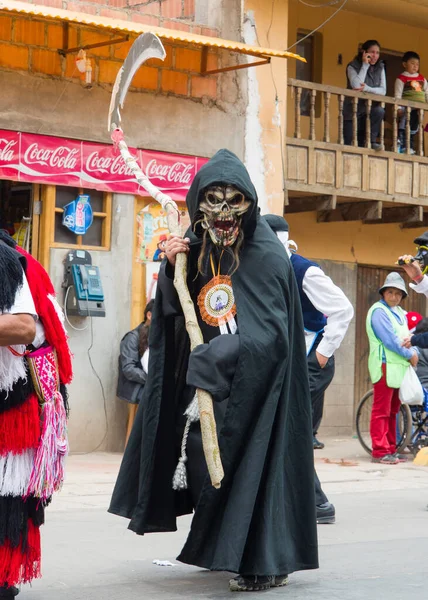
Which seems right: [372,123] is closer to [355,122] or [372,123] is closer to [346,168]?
[355,122]

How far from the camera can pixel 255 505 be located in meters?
5.83

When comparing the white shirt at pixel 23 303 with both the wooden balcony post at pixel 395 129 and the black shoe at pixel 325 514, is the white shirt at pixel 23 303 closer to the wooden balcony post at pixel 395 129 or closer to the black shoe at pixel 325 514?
the black shoe at pixel 325 514

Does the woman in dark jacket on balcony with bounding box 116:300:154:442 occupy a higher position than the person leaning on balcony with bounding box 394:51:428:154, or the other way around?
the person leaning on balcony with bounding box 394:51:428:154

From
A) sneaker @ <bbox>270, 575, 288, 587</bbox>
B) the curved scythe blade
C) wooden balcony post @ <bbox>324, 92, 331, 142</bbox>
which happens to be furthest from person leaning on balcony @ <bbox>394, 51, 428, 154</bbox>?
sneaker @ <bbox>270, 575, 288, 587</bbox>

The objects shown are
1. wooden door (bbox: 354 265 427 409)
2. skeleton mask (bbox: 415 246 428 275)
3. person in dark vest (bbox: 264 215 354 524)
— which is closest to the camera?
person in dark vest (bbox: 264 215 354 524)

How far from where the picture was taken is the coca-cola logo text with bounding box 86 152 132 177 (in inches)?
530

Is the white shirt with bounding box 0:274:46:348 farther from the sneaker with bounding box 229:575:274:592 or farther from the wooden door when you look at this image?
the wooden door

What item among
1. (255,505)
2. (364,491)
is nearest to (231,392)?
(255,505)

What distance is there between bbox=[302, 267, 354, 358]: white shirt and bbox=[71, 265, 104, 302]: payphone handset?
5337mm

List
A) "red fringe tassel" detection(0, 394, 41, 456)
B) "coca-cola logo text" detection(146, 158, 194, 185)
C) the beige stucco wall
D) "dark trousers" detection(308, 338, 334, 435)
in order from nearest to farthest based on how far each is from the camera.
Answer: "red fringe tassel" detection(0, 394, 41, 456) < "dark trousers" detection(308, 338, 334, 435) < "coca-cola logo text" detection(146, 158, 194, 185) < the beige stucco wall

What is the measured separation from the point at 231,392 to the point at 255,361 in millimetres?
191

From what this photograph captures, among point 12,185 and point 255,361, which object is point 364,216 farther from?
point 255,361

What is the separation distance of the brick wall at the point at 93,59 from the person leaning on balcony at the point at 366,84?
8.56 ft

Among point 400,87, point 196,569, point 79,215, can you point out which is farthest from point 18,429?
point 400,87
